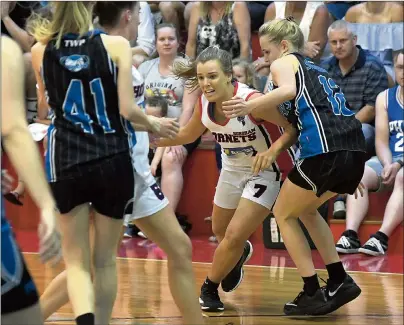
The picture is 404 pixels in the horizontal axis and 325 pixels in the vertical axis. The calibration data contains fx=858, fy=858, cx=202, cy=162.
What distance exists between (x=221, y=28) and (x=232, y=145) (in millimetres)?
3315

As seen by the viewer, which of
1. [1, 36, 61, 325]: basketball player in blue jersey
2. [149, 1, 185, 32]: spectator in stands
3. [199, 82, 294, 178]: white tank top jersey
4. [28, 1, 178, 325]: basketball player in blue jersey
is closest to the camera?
[1, 36, 61, 325]: basketball player in blue jersey

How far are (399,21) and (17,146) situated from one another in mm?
5964

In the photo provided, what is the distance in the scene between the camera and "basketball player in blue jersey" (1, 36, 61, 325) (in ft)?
7.61

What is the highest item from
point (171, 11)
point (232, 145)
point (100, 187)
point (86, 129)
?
point (171, 11)

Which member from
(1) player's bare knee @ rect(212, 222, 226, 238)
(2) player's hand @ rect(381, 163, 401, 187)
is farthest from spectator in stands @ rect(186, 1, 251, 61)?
(1) player's bare knee @ rect(212, 222, 226, 238)

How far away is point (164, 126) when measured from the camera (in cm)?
355

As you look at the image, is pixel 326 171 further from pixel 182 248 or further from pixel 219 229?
pixel 182 248

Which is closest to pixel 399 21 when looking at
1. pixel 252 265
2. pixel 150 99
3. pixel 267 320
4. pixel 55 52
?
pixel 150 99

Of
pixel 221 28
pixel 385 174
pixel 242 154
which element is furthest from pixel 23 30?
pixel 242 154

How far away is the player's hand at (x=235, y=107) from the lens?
411 cm

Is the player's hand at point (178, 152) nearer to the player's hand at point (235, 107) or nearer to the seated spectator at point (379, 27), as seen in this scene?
the seated spectator at point (379, 27)

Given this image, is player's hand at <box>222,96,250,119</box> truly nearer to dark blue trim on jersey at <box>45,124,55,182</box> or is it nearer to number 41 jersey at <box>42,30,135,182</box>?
number 41 jersey at <box>42,30,135,182</box>

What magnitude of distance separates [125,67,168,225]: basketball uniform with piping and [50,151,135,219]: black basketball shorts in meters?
0.08

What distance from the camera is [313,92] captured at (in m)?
4.55
